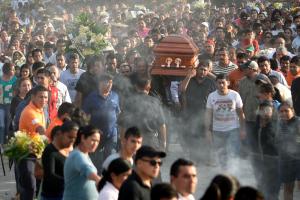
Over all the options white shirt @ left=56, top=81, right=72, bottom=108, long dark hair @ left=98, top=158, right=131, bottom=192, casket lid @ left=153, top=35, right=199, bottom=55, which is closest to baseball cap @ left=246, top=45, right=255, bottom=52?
casket lid @ left=153, top=35, right=199, bottom=55

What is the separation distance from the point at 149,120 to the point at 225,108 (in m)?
1.35

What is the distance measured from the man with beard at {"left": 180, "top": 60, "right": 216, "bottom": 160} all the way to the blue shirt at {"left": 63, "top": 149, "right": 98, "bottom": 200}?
5837mm

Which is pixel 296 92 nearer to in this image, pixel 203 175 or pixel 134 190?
pixel 203 175

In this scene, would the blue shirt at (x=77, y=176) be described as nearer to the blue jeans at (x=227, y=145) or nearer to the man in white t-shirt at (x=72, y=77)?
the blue jeans at (x=227, y=145)

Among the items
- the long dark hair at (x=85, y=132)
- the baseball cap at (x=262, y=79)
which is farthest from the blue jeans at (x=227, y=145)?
the long dark hair at (x=85, y=132)

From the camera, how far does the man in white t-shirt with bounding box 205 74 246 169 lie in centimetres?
1430

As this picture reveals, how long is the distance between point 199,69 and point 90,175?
6.03m

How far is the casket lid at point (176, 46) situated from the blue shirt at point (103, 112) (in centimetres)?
329

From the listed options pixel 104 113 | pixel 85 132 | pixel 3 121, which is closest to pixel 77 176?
pixel 85 132

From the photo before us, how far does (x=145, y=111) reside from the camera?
Answer: 532 inches

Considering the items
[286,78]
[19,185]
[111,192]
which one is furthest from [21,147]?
[286,78]

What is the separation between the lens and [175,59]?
16.5 metres

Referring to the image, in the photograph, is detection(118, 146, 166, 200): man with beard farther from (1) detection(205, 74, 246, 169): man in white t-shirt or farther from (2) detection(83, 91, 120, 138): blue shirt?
(1) detection(205, 74, 246, 169): man in white t-shirt

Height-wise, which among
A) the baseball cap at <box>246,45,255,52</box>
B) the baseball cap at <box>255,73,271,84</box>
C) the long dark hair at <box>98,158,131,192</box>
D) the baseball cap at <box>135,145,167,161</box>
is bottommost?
the long dark hair at <box>98,158,131,192</box>
